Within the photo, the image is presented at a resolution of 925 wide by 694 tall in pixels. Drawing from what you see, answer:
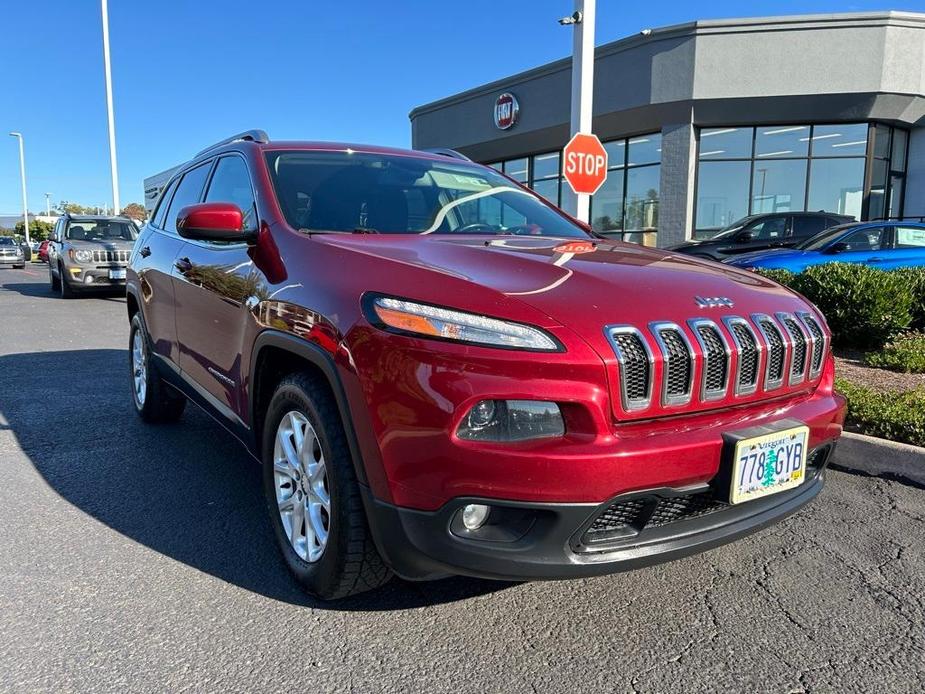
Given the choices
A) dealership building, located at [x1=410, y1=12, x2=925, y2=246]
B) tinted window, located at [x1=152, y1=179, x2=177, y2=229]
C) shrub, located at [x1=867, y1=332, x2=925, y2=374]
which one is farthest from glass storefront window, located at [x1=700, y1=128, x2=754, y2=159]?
tinted window, located at [x1=152, y1=179, x2=177, y2=229]

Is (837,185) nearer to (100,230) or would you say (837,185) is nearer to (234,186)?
(100,230)

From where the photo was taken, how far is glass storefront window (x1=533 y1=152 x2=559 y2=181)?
22453 millimetres

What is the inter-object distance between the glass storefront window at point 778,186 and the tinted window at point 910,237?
867 centimetres

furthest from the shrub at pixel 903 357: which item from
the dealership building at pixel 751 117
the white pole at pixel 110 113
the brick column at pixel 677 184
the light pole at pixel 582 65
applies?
the white pole at pixel 110 113

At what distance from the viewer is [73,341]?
340 inches

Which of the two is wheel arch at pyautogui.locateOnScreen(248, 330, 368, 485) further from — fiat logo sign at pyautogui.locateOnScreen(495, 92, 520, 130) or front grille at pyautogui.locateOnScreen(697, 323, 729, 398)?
fiat logo sign at pyautogui.locateOnScreen(495, 92, 520, 130)

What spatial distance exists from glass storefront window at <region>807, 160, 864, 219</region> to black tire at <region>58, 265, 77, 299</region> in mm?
17440

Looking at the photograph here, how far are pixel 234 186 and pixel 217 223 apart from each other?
78cm

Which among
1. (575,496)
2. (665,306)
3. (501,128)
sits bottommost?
(575,496)

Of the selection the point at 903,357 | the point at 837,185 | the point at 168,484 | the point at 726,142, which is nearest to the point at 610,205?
the point at 726,142

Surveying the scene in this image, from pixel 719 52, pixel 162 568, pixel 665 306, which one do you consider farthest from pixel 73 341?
pixel 719 52

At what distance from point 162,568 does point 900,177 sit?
21392mm

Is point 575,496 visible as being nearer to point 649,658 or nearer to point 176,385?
point 649,658

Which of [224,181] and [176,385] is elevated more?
[224,181]
